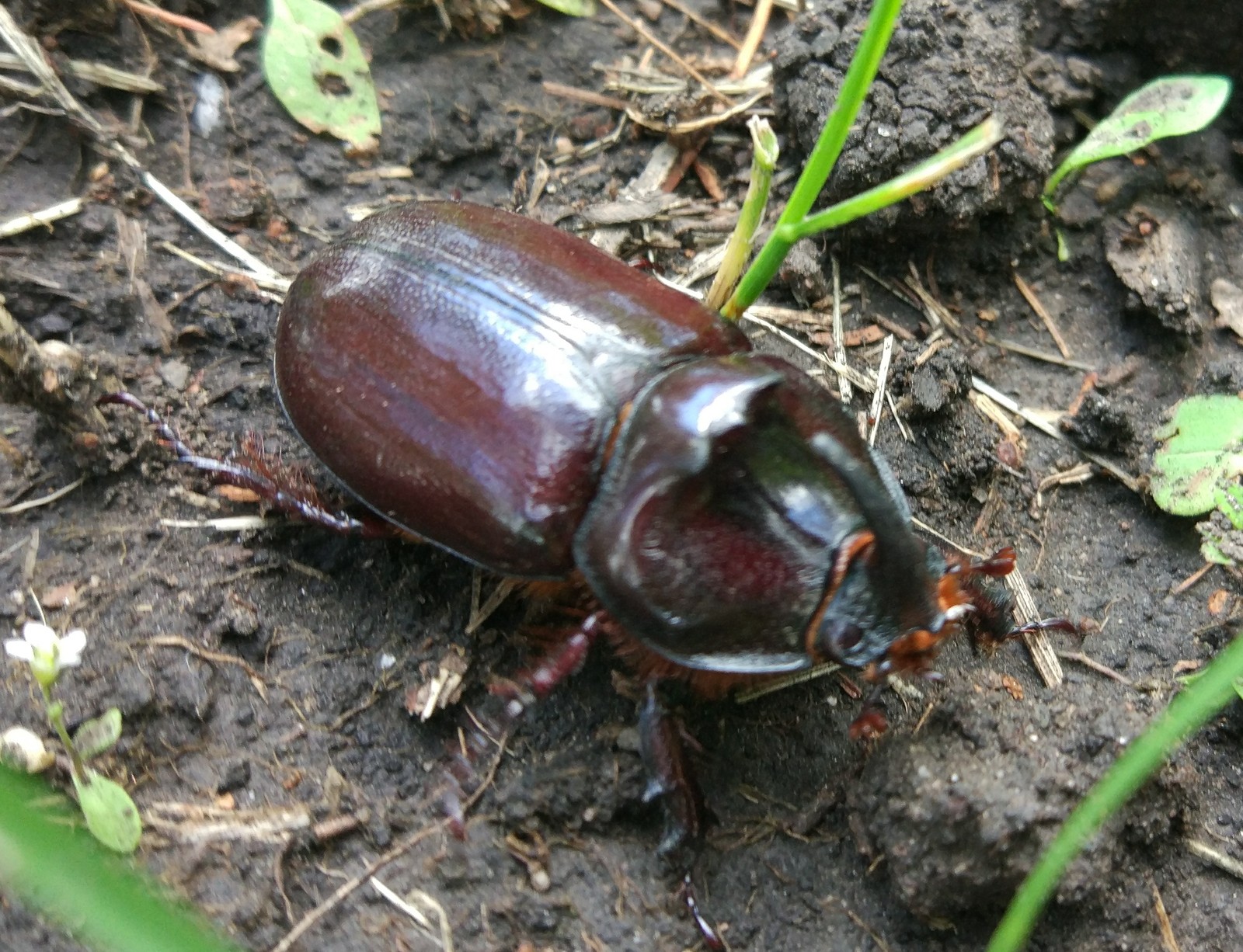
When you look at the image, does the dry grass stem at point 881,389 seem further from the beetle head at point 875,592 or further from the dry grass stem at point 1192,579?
the dry grass stem at point 1192,579

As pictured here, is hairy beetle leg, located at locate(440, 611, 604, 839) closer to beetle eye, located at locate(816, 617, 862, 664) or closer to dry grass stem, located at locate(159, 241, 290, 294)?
beetle eye, located at locate(816, 617, 862, 664)

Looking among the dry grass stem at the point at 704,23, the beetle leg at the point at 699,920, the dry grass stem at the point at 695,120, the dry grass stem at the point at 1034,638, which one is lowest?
the beetle leg at the point at 699,920

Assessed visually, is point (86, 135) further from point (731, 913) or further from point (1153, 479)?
point (1153, 479)

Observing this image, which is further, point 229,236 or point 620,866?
point 229,236

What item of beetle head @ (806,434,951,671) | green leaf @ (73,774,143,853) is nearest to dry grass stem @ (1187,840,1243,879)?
beetle head @ (806,434,951,671)

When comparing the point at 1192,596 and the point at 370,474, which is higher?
the point at 1192,596

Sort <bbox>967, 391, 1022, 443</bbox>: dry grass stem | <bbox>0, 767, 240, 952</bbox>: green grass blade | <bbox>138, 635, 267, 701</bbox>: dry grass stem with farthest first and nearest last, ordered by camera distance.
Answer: <bbox>967, 391, 1022, 443</bbox>: dry grass stem, <bbox>138, 635, 267, 701</bbox>: dry grass stem, <bbox>0, 767, 240, 952</bbox>: green grass blade

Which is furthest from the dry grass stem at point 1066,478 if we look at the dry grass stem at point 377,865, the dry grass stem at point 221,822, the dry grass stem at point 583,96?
the dry grass stem at point 221,822

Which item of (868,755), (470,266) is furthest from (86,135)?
(868,755)
